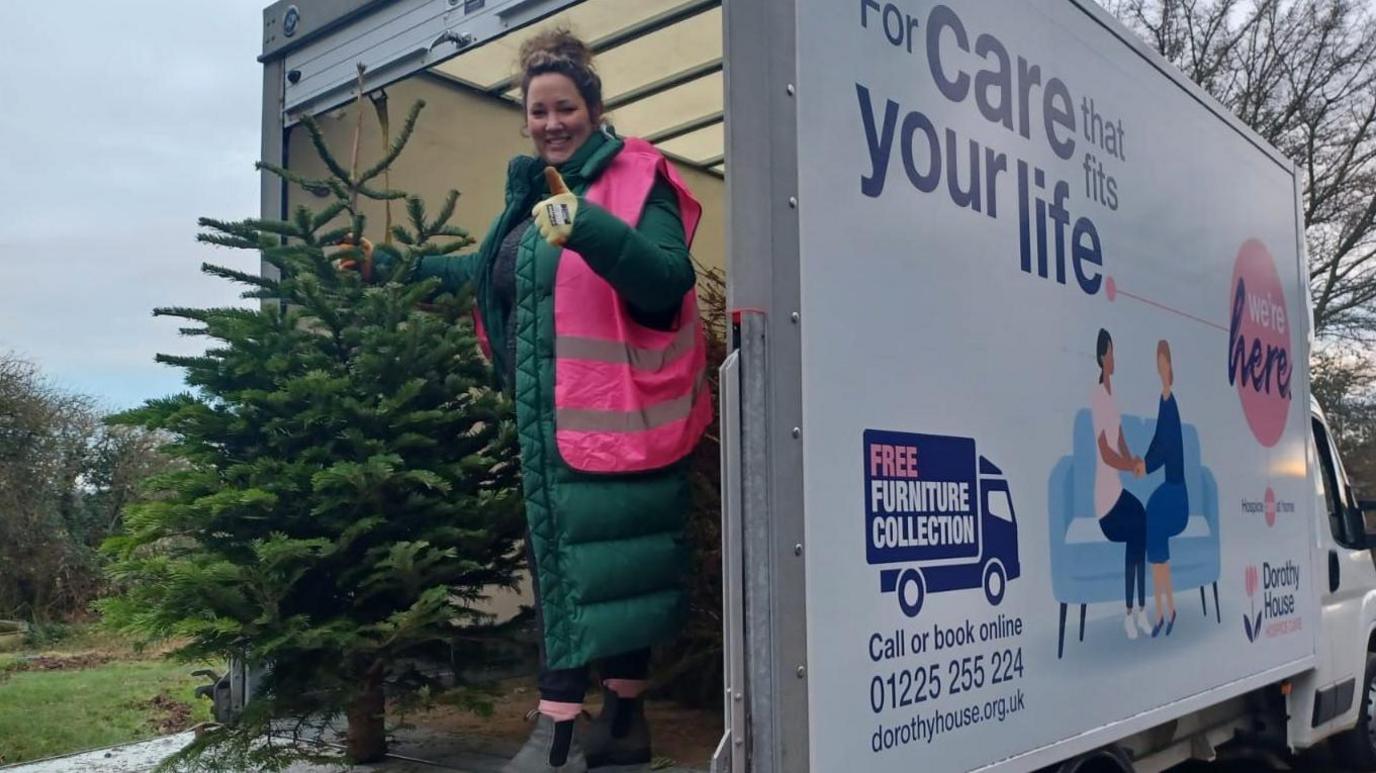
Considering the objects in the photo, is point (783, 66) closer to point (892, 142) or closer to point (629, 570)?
point (892, 142)

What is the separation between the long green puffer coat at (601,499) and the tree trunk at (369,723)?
56 cm

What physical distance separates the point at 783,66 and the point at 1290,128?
14.6m

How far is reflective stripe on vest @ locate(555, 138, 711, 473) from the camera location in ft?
9.25

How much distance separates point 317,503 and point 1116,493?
6.86ft

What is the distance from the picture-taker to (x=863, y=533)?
2297 mm

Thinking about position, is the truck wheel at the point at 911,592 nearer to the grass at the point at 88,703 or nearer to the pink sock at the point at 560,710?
the pink sock at the point at 560,710

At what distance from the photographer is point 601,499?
2.81m

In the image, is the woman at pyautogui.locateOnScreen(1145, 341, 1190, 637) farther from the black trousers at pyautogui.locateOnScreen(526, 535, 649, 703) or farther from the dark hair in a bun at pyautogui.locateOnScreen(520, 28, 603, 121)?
the dark hair in a bun at pyautogui.locateOnScreen(520, 28, 603, 121)

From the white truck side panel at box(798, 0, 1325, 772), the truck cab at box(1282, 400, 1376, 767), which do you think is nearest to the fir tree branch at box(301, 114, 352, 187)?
the white truck side panel at box(798, 0, 1325, 772)

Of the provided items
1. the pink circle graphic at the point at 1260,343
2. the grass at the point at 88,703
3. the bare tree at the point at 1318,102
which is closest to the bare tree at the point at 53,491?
the grass at the point at 88,703

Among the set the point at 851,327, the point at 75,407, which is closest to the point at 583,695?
the point at 851,327

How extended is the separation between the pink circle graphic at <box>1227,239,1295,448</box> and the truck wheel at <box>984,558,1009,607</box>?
186cm

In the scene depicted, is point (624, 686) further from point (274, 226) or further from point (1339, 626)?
point (1339, 626)

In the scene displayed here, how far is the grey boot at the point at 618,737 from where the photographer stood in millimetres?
3107
